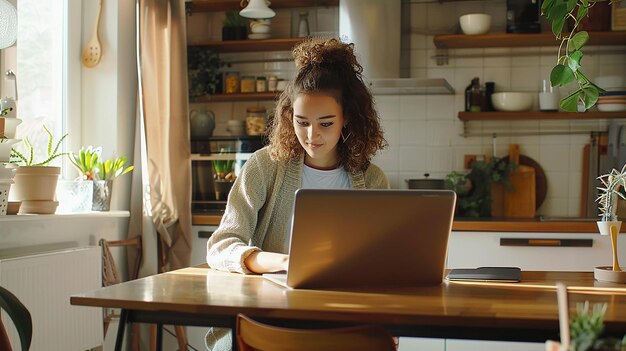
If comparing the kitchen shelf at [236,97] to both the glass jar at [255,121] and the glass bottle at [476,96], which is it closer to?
the glass jar at [255,121]

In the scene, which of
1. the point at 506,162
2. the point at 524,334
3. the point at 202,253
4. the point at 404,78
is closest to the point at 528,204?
the point at 506,162

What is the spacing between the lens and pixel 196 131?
4.50 metres

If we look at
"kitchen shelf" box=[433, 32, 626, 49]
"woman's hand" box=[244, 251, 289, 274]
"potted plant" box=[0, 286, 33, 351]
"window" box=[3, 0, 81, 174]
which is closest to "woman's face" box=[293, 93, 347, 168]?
"woman's hand" box=[244, 251, 289, 274]

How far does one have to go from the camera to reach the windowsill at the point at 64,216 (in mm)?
2869

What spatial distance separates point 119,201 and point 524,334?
2.65 m

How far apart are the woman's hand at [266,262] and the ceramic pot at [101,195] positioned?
1585mm

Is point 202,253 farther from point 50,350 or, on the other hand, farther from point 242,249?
A: point 242,249

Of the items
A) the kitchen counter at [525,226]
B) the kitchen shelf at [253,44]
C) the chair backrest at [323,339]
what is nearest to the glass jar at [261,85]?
the kitchen shelf at [253,44]

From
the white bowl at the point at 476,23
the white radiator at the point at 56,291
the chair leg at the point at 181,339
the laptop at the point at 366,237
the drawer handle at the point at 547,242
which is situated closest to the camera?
A: the laptop at the point at 366,237

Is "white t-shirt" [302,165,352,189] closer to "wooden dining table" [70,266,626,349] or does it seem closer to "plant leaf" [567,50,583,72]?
"wooden dining table" [70,266,626,349]

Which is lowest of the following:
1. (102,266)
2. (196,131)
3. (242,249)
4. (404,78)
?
(102,266)

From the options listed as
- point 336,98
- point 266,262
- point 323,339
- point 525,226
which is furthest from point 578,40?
point 525,226

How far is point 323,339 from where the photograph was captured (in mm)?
1455

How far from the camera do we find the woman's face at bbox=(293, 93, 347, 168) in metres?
2.26
